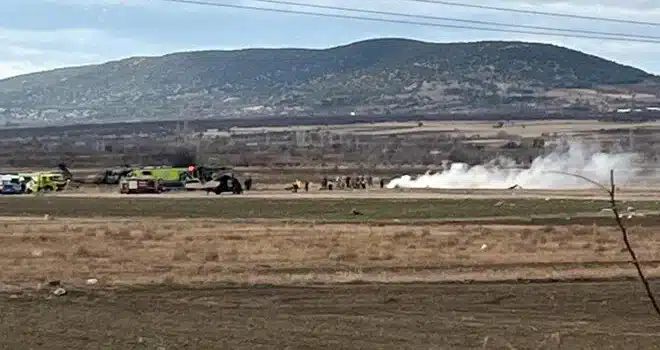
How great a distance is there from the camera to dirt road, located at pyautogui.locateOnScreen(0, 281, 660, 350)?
24.1 metres

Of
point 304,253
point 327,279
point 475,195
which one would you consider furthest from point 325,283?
point 475,195

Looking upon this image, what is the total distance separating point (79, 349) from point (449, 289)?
41.5 ft

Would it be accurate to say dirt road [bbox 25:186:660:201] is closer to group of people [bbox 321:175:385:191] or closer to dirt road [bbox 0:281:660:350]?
group of people [bbox 321:175:385:191]

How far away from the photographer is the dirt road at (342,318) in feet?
79.0

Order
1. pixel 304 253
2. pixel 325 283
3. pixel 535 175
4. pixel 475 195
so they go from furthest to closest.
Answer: pixel 535 175, pixel 475 195, pixel 304 253, pixel 325 283

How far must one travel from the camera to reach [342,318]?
90.7 feet

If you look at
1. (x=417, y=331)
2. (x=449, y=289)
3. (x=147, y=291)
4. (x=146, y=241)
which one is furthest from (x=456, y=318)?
(x=146, y=241)

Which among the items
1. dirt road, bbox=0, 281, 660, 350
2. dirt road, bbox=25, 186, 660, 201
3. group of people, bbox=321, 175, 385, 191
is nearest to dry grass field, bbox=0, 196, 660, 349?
dirt road, bbox=0, 281, 660, 350

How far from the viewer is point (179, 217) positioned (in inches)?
2776

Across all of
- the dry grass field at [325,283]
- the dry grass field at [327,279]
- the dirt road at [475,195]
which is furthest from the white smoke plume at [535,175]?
the dry grass field at [325,283]

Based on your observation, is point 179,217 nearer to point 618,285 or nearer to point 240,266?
point 240,266

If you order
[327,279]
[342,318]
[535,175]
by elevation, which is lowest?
[535,175]

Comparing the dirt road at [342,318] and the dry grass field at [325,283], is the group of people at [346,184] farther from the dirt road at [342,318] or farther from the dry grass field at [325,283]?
the dirt road at [342,318]

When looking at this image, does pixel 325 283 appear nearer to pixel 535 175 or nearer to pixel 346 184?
pixel 346 184
